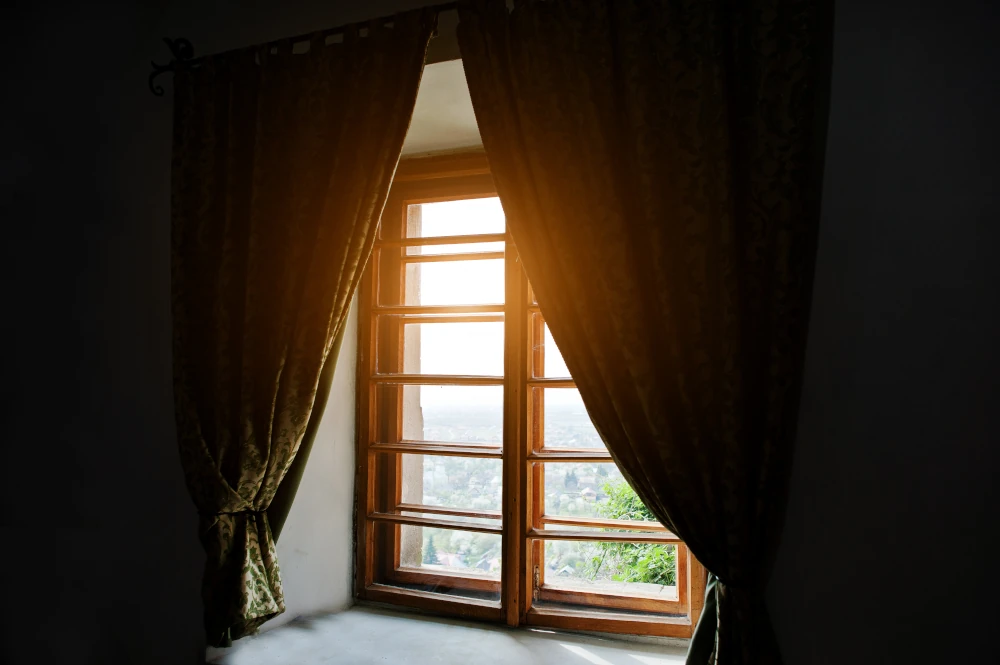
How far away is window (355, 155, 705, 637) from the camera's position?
170 centimetres

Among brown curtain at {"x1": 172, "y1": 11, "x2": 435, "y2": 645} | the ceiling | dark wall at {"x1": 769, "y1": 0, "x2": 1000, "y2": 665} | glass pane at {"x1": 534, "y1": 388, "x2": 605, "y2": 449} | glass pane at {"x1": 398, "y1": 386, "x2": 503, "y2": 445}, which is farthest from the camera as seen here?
glass pane at {"x1": 398, "y1": 386, "x2": 503, "y2": 445}

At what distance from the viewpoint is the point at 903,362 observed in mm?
1190

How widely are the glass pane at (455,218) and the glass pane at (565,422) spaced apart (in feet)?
1.89

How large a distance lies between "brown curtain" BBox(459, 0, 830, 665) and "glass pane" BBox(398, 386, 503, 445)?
2.10ft

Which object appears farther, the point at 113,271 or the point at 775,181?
the point at 113,271

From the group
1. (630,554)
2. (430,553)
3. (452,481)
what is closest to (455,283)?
(452,481)

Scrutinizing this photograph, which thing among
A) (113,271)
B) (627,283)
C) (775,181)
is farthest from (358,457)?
(775,181)

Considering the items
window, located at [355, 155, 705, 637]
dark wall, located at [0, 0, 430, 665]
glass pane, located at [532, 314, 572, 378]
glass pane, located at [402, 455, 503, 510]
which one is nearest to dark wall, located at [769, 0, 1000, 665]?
window, located at [355, 155, 705, 637]

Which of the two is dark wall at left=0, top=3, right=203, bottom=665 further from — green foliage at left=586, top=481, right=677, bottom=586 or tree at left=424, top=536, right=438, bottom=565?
green foliage at left=586, top=481, right=677, bottom=586

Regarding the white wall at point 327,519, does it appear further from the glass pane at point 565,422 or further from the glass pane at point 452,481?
the glass pane at point 565,422

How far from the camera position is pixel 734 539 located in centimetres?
114

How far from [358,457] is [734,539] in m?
1.24

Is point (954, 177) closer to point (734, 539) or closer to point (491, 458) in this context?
point (734, 539)

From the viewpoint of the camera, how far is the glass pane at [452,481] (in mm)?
1852
